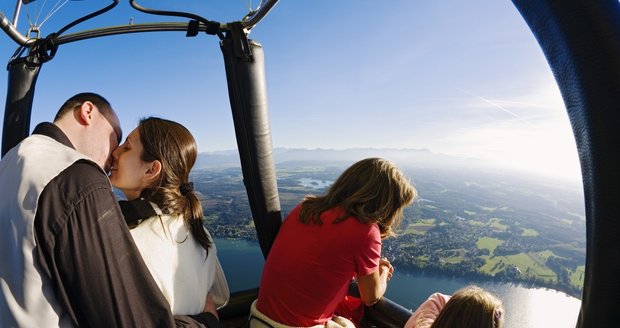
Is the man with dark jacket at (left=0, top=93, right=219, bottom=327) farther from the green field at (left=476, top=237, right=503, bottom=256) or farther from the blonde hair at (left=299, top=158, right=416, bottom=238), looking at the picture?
the green field at (left=476, top=237, right=503, bottom=256)

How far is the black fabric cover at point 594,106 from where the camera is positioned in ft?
1.38

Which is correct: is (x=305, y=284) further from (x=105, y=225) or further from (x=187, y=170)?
(x=105, y=225)

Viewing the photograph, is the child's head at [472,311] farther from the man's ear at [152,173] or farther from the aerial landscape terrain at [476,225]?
the aerial landscape terrain at [476,225]

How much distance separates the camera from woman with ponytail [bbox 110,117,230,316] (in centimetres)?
108

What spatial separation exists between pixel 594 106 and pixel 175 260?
1115 millimetres

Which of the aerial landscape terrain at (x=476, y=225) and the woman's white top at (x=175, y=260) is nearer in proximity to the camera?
the woman's white top at (x=175, y=260)

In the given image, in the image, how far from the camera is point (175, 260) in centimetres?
111

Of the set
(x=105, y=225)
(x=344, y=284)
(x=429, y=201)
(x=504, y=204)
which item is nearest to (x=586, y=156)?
(x=105, y=225)

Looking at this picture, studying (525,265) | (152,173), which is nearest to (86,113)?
(152,173)

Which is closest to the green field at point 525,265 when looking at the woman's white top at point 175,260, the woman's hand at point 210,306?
the woman's hand at point 210,306

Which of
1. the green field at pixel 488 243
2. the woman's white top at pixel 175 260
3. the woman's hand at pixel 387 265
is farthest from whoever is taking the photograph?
the green field at pixel 488 243

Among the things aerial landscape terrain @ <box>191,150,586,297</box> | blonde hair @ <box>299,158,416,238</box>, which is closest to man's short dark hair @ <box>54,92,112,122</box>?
blonde hair @ <box>299,158,416,238</box>

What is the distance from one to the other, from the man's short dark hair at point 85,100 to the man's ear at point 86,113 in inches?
1.6

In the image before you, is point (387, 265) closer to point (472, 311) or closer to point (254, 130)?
point (472, 311)
